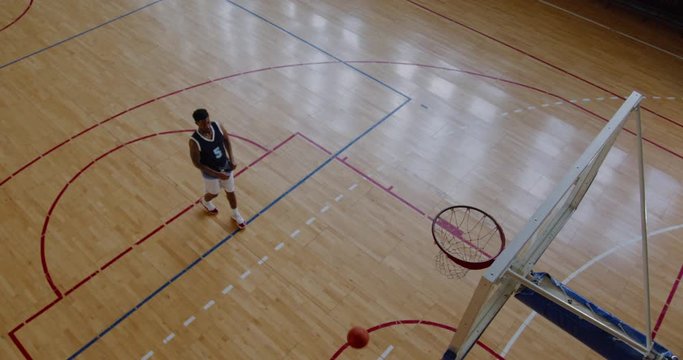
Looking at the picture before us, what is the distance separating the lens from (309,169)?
746 centimetres

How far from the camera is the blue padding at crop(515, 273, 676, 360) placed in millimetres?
4016

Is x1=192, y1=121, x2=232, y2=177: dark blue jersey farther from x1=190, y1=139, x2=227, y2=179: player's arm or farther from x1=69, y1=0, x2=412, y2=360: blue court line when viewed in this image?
x1=69, y1=0, x2=412, y2=360: blue court line

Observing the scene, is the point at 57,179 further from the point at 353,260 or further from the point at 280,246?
the point at 353,260

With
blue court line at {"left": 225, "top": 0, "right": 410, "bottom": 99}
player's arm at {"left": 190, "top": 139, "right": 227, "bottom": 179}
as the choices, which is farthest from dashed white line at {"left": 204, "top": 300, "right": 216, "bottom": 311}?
blue court line at {"left": 225, "top": 0, "right": 410, "bottom": 99}

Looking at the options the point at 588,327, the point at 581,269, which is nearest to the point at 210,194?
the point at 588,327

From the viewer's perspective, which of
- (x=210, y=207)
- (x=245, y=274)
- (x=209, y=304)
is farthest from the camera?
(x=210, y=207)

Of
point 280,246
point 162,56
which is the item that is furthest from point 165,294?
point 162,56

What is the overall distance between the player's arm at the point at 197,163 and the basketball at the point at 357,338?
7.68ft

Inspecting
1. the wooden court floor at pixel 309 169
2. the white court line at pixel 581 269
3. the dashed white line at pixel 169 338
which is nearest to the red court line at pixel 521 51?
the wooden court floor at pixel 309 169

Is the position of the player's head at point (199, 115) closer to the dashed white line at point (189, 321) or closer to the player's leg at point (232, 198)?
the player's leg at point (232, 198)

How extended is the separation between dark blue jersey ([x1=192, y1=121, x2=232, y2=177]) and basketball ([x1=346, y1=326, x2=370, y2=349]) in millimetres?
2400

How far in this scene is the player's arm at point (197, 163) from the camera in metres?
5.66

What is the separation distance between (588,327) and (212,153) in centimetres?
415

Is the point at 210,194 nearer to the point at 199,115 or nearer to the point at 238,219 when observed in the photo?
the point at 238,219
